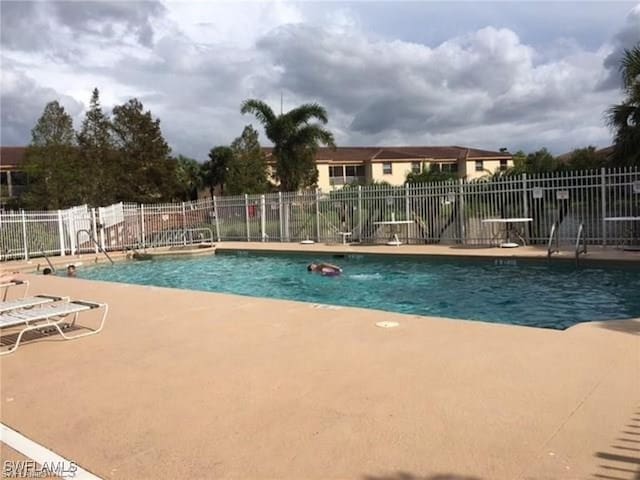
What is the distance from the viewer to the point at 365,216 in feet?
63.2

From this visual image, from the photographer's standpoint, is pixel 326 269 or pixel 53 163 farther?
pixel 53 163

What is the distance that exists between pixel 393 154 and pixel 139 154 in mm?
25420

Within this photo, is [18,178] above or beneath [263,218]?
above

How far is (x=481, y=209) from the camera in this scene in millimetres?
16359

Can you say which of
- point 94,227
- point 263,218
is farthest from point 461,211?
point 94,227

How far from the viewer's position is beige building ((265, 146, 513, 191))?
51531mm

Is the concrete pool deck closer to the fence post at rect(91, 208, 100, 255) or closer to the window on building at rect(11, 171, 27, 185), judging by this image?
the fence post at rect(91, 208, 100, 255)

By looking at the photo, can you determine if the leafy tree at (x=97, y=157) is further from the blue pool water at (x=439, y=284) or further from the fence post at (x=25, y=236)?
the blue pool water at (x=439, y=284)

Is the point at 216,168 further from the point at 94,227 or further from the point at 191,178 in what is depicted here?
the point at 94,227

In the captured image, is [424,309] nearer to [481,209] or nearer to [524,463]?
[524,463]

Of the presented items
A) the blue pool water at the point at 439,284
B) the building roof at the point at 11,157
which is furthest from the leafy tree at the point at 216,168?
the blue pool water at the point at 439,284

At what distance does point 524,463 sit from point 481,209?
14.2 m

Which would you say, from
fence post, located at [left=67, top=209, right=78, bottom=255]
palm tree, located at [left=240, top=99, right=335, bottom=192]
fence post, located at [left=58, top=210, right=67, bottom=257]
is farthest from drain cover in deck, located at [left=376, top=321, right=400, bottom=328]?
palm tree, located at [left=240, top=99, right=335, bottom=192]

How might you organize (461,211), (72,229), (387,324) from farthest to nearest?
(72,229) → (461,211) → (387,324)
